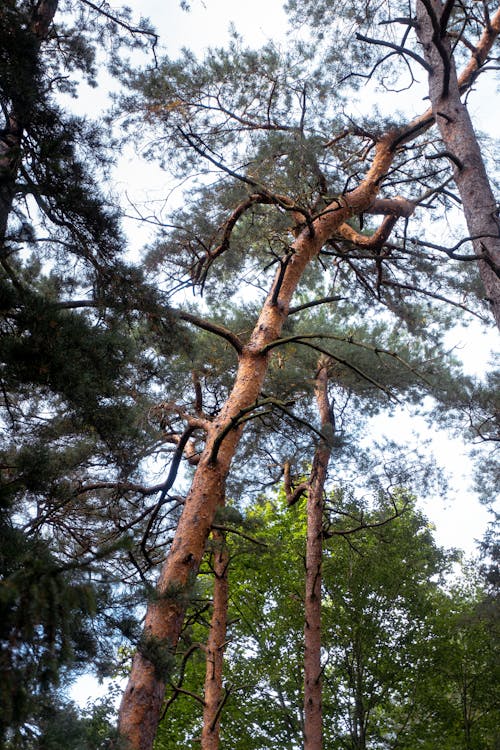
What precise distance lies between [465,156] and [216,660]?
6.45 meters

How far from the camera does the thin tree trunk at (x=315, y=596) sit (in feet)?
28.6

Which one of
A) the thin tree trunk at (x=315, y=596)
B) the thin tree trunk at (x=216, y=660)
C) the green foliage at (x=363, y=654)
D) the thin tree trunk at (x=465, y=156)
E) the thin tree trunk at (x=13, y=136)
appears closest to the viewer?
the thin tree trunk at (x=13, y=136)

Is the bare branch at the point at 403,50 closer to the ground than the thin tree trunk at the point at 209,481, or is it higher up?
higher up

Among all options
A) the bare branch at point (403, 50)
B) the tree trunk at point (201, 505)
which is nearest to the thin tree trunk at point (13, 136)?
the tree trunk at point (201, 505)

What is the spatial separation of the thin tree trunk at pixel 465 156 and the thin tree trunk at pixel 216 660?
4163 millimetres

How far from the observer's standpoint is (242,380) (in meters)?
5.87

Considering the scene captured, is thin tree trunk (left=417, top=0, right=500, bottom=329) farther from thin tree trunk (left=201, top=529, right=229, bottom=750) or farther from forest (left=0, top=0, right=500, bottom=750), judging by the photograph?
thin tree trunk (left=201, top=529, right=229, bottom=750)

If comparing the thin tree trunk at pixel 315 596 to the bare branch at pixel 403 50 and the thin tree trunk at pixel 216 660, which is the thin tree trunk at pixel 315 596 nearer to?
the thin tree trunk at pixel 216 660

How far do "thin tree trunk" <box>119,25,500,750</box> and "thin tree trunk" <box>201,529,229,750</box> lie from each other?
97.9 inches

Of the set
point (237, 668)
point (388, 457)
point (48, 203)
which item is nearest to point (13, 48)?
point (48, 203)

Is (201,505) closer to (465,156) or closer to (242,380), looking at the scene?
(242,380)

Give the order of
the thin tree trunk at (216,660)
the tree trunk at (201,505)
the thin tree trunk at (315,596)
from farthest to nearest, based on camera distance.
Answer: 1. the thin tree trunk at (315,596)
2. the thin tree trunk at (216,660)
3. the tree trunk at (201,505)

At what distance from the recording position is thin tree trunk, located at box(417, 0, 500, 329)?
5645 millimetres

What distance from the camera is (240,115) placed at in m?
7.93
